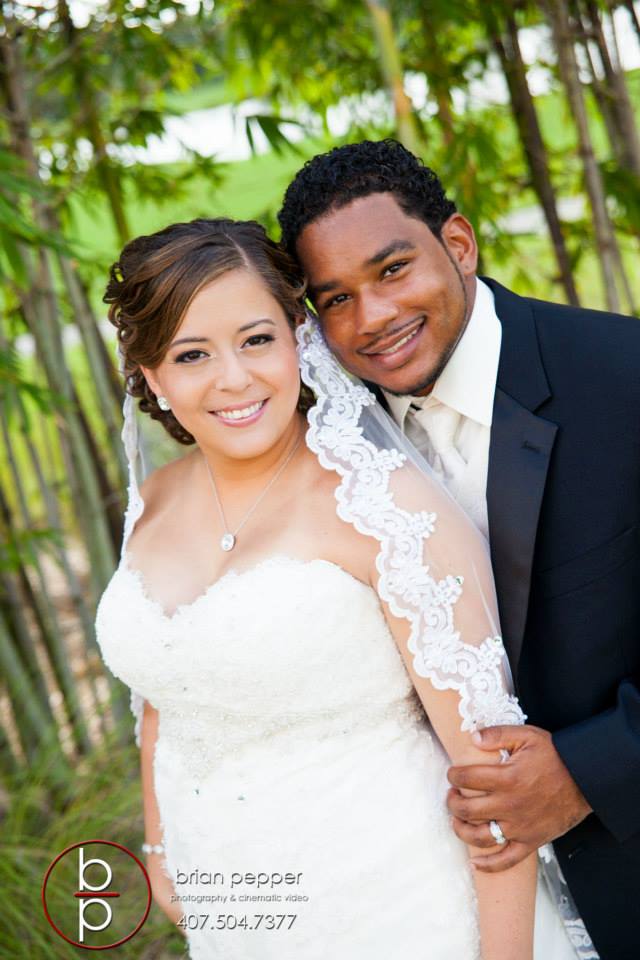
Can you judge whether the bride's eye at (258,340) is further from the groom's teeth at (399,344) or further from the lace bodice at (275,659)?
the lace bodice at (275,659)

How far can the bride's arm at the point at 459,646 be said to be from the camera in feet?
6.31

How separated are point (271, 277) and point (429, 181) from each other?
47cm

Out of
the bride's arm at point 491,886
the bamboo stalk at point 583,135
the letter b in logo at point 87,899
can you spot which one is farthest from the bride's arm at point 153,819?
the bamboo stalk at point 583,135

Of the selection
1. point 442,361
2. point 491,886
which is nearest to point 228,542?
point 442,361

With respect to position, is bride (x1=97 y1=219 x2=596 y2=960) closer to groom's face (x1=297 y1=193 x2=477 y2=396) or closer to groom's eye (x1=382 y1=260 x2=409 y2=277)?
groom's face (x1=297 y1=193 x2=477 y2=396)

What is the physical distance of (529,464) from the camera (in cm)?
204

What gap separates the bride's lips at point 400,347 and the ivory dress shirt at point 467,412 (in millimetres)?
89

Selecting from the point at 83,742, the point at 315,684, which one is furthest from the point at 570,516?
the point at 83,742

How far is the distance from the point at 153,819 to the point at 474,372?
1343mm

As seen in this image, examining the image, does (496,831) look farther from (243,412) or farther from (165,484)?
(165,484)

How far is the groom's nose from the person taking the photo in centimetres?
219

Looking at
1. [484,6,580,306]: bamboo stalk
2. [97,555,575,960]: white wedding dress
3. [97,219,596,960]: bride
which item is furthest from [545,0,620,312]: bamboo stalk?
[97,555,575,960]: white wedding dress

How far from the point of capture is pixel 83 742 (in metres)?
3.98

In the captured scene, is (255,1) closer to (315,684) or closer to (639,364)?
(639,364)
